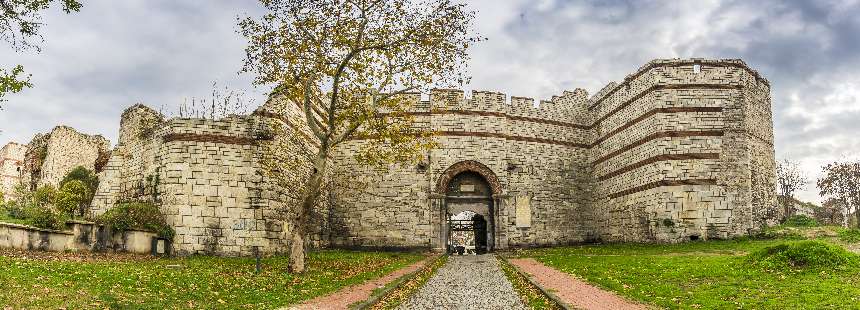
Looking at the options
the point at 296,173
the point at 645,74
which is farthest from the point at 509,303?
the point at 645,74

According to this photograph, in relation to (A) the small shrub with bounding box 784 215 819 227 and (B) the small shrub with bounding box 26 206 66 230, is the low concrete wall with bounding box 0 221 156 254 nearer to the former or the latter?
(B) the small shrub with bounding box 26 206 66 230

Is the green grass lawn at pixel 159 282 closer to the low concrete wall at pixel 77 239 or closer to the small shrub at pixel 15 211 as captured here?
the low concrete wall at pixel 77 239

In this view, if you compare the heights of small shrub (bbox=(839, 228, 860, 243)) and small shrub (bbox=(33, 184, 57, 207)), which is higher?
small shrub (bbox=(33, 184, 57, 207))

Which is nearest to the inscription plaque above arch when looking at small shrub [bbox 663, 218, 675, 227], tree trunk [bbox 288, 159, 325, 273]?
small shrub [bbox 663, 218, 675, 227]

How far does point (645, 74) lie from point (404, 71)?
41.4ft

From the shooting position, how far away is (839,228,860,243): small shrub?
59.3ft

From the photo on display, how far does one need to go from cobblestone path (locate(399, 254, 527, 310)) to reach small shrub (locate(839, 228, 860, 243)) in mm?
11428

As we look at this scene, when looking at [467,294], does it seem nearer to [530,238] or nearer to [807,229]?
[530,238]

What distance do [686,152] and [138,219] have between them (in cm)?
1976

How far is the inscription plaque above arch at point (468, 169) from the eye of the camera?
2502 centimetres

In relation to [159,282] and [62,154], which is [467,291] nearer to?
[159,282]

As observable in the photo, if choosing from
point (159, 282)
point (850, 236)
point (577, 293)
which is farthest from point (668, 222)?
point (159, 282)

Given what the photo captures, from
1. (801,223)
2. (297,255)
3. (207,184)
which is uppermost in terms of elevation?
(207,184)

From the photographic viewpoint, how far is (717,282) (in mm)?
11430
